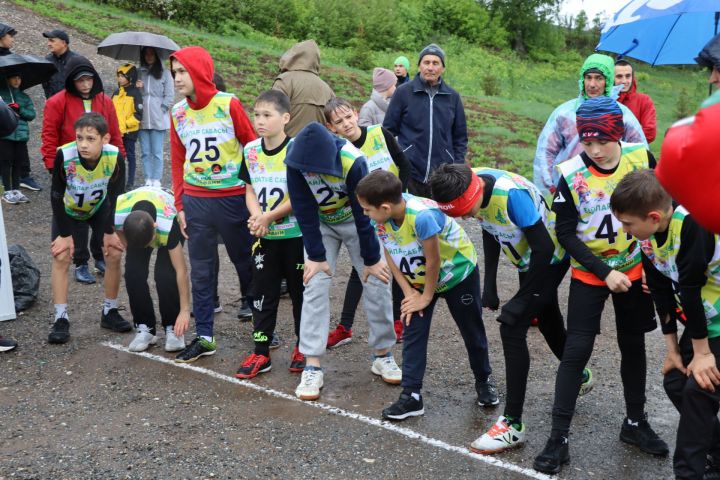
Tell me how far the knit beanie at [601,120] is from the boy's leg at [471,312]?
120 centimetres

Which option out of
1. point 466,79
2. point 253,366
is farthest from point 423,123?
point 466,79

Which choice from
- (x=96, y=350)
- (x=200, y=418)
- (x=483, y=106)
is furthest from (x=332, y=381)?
(x=483, y=106)

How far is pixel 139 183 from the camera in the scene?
12023 millimetres

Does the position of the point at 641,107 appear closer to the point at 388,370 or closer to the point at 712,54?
the point at 712,54

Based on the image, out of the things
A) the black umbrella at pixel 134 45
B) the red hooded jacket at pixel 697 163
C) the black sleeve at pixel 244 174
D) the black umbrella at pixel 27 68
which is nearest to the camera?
the red hooded jacket at pixel 697 163

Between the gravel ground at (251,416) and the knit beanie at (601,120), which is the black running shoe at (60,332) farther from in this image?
the knit beanie at (601,120)

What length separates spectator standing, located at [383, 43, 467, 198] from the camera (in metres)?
7.48

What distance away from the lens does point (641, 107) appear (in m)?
7.45

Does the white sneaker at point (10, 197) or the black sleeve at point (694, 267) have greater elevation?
the black sleeve at point (694, 267)

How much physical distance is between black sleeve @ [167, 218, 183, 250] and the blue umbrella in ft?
12.9

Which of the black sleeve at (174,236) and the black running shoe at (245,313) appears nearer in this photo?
the black sleeve at (174,236)

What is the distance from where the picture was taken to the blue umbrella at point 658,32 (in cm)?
667

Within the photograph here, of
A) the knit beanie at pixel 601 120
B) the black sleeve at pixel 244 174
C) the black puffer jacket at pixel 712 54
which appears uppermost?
the black puffer jacket at pixel 712 54

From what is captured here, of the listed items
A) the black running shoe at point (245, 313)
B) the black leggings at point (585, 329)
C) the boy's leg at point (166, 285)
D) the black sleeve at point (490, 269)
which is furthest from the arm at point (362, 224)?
A: the black running shoe at point (245, 313)
